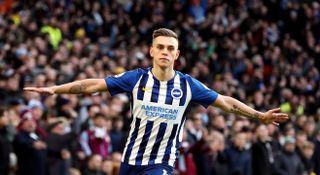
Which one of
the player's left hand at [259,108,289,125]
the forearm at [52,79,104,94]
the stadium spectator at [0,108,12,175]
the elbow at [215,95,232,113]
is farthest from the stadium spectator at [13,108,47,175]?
the player's left hand at [259,108,289,125]

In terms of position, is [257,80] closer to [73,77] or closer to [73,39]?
[73,39]

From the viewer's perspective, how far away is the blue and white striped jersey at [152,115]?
368 inches

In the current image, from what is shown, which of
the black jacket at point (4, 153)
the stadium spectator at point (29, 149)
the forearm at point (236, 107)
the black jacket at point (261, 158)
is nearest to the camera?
the forearm at point (236, 107)

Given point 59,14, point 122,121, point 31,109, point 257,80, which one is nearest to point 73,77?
point 122,121

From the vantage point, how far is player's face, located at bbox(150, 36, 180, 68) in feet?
30.5

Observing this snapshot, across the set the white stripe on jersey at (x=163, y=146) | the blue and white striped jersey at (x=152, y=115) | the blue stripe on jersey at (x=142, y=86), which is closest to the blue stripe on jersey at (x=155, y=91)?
the blue and white striped jersey at (x=152, y=115)

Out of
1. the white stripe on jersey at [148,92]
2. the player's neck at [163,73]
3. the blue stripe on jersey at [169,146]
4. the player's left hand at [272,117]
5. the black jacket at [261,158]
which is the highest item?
the player's neck at [163,73]

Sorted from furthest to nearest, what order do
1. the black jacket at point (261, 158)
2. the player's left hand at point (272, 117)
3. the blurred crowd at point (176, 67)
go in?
the black jacket at point (261, 158), the blurred crowd at point (176, 67), the player's left hand at point (272, 117)

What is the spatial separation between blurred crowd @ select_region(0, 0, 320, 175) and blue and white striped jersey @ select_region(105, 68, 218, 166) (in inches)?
10.4

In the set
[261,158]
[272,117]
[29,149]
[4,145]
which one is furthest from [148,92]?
[261,158]

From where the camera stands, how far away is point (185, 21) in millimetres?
26422

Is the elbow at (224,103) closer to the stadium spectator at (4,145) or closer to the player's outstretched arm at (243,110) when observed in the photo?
the player's outstretched arm at (243,110)

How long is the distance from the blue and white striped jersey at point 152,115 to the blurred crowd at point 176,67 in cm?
26

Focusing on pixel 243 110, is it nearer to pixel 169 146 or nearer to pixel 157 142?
pixel 169 146
